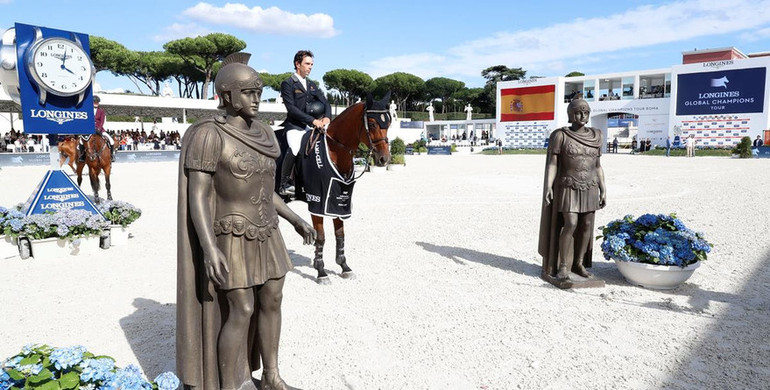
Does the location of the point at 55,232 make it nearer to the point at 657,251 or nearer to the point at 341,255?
the point at 341,255

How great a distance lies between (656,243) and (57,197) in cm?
779

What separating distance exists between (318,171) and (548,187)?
8.23ft

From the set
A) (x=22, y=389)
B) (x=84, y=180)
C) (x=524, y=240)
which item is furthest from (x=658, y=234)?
(x=84, y=180)

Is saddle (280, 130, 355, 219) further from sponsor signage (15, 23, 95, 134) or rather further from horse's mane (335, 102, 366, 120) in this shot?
sponsor signage (15, 23, 95, 134)

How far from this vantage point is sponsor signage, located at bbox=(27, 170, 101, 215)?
22.3 ft

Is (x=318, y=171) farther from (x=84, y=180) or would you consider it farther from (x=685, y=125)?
(x=685, y=125)

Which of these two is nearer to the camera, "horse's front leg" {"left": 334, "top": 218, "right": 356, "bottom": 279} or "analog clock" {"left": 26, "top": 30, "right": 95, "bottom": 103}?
"horse's front leg" {"left": 334, "top": 218, "right": 356, "bottom": 279}

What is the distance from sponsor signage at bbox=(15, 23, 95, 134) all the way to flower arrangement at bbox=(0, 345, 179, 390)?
18.3ft

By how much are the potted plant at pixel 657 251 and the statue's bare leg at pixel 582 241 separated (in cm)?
22

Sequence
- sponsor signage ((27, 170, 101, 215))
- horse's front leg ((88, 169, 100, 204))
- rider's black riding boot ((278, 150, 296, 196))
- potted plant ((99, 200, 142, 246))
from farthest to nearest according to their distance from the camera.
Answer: horse's front leg ((88, 169, 100, 204))
potted plant ((99, 200, 142, 246))
sponsor signage ((27, 170, 101, 215))
rider's black riding boot ((278, 150, 296, 196))

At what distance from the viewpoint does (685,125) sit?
116ft

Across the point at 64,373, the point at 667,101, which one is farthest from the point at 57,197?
the point at 667,101

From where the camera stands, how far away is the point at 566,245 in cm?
522

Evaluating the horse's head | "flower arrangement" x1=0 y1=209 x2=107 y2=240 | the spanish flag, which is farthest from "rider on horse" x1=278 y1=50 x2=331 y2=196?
the spanish flag
